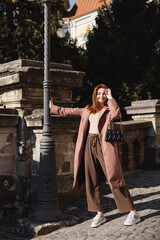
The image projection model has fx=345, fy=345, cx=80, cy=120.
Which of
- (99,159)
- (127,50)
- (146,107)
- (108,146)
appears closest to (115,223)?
(99,159)

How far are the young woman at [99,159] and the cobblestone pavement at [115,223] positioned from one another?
0.16m

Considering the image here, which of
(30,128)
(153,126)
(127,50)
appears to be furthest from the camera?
(127,50)

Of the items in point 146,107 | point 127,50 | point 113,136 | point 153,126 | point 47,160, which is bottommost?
point 47,160

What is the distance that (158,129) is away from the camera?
31.1ft

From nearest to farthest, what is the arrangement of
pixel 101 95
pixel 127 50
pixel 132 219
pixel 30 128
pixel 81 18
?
pixel 132 219, pixel 101 95, pixel 30 128, pixel 127 50, pixel 81 18

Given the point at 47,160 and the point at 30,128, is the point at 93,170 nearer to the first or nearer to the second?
the point at 47,160

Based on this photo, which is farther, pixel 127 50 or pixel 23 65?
pixel 127 50

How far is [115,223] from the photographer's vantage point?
4.73m

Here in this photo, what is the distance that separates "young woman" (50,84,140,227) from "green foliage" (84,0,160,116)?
10773 millimetres

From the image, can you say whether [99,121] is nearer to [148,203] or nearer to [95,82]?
[148,203]

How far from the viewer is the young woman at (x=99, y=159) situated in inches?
182

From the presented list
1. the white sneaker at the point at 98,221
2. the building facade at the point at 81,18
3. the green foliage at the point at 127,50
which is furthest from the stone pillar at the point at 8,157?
the building facade at the point at 81,18

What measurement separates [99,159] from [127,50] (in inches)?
478

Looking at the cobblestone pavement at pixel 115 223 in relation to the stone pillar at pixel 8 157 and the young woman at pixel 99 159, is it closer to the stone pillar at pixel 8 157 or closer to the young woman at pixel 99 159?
the young woman at pixel 99 159
